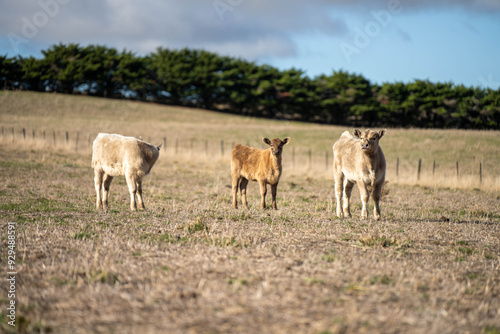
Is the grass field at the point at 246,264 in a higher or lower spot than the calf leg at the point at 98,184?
lower

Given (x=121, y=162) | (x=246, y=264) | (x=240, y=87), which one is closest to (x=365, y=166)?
(x=246, y=264)

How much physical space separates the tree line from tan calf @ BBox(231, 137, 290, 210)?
67.2 meters

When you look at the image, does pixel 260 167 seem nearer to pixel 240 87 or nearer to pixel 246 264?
pixel 246 264

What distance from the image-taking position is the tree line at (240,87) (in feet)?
247

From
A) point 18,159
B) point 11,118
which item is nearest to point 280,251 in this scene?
point 18,159

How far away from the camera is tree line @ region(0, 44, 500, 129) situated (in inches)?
2963

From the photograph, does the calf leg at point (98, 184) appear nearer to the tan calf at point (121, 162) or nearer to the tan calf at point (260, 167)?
the tan calf at point (121, 162)

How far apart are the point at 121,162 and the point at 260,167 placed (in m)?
4.00

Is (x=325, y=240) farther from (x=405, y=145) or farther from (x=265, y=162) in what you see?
(x=405, y=145)

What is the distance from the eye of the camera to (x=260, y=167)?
500 inches

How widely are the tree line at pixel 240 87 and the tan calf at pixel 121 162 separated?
6895 centimetres

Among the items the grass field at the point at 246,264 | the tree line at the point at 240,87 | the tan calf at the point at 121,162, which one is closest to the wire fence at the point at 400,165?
the grass field at the point at 246,264

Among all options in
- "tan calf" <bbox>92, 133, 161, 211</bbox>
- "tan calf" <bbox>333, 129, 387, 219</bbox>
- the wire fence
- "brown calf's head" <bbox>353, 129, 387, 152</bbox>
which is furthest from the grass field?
the wire fence

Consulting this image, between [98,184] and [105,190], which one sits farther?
[105,190]
